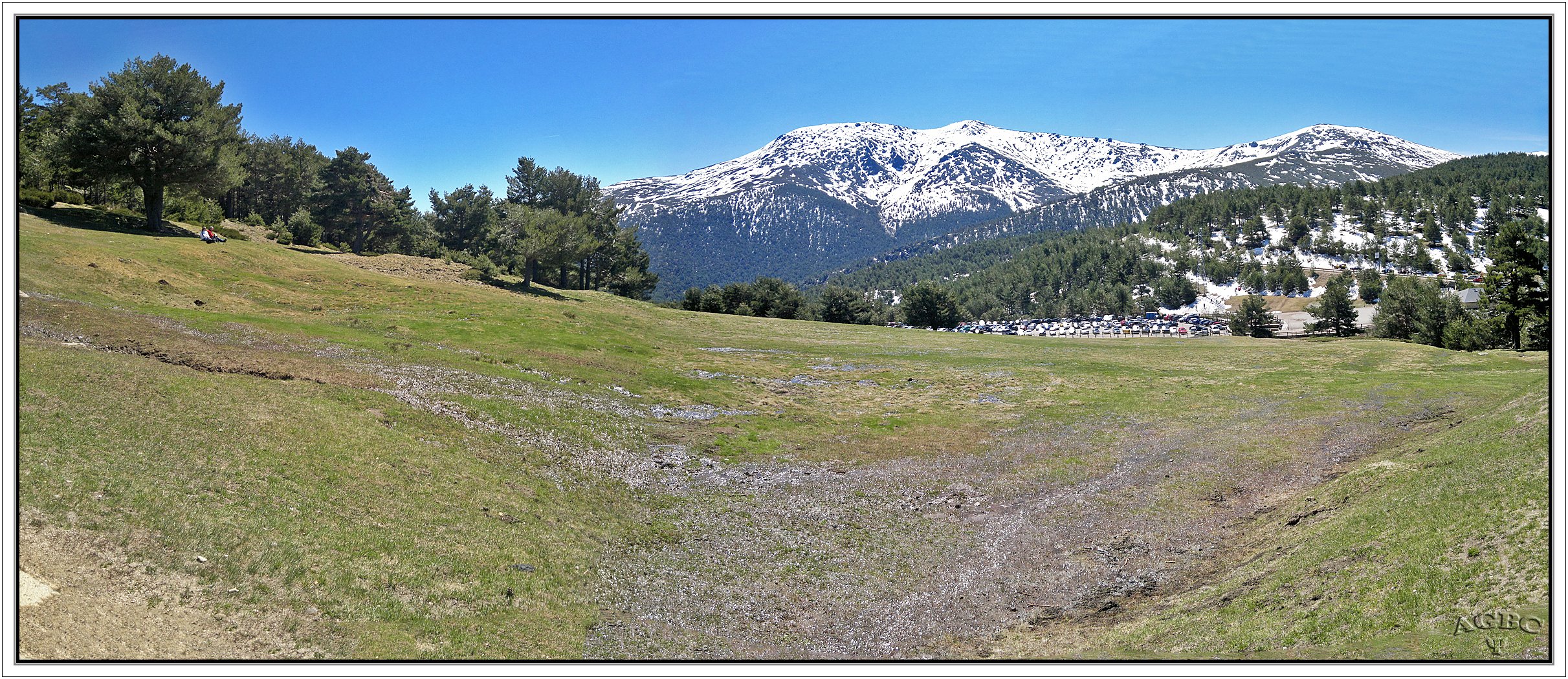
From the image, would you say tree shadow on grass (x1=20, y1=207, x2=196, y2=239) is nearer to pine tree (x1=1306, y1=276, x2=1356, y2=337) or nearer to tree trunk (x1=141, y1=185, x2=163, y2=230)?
tree trunk (x1=141, y1=185, x2=163, y2=230)

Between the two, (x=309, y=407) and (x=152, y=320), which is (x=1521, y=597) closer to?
(x=309, y=407)

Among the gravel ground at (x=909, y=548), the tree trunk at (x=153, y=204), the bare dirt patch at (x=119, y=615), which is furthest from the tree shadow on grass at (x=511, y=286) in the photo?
the bare dirt patch at (x=119, y=615)

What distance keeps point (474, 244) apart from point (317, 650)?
149433 millimetres

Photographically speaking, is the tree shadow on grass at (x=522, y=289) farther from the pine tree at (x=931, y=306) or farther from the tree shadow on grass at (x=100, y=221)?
the pine tree at (x=931, y=306)

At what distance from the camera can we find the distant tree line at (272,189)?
64500 millimetres

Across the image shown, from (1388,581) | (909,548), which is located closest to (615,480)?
(909,548)

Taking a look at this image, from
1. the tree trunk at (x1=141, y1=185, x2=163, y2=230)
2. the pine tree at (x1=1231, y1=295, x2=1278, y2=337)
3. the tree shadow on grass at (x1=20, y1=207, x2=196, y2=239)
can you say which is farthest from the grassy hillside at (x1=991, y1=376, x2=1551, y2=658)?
the pine tree at (x1=1231, y1=295, x2=1278, y2=337)

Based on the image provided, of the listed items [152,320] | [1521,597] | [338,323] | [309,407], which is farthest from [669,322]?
[1521,597]

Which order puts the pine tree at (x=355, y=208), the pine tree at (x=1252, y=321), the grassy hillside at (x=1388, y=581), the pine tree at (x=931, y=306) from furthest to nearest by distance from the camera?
the pine tree at (x=1252, y=321) → the pine tree at (x=931, y=306) → the pine tree at (x=355, y=208) → the grassy hillside at (x=1388, y=581)

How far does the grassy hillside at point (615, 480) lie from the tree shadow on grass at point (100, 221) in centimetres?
836

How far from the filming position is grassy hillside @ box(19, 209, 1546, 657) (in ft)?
54.6

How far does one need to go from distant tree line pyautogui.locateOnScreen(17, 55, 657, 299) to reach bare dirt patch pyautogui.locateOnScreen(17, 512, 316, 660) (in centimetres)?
1920

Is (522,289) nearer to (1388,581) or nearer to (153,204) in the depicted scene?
(153,204)

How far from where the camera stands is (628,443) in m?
36.1
